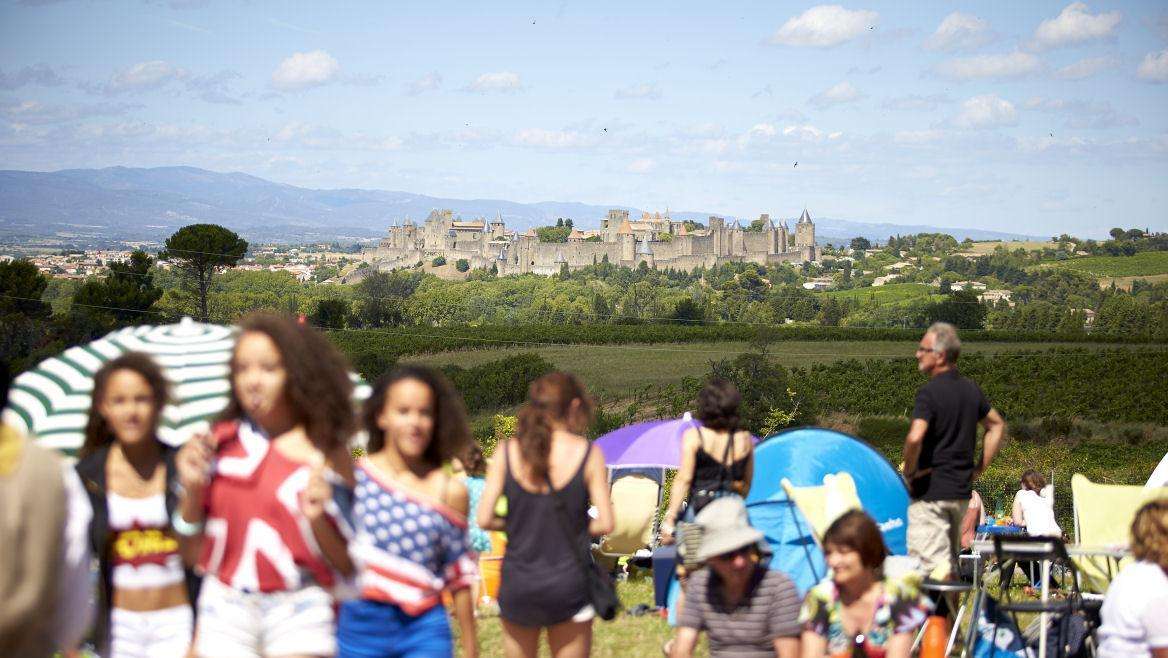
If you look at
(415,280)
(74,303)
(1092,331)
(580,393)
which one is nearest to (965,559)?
(580,393)

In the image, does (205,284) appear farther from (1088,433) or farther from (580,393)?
(580,393)

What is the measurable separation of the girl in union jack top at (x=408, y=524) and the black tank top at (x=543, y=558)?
357 mm

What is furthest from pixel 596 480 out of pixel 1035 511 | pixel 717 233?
pixel 717 233

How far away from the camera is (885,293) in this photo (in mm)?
92938

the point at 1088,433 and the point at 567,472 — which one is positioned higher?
the point at 567,472

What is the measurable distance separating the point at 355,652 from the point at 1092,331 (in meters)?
57.5

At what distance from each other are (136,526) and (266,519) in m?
0.62

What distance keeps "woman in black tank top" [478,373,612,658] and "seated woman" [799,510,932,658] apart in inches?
26.9

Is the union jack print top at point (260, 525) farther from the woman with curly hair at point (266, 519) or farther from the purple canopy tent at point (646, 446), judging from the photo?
the purple canopy tent at point (646, 446)

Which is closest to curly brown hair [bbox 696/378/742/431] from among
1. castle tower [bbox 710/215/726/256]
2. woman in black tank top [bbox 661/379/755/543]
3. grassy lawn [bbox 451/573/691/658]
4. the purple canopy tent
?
woman in black tank top [bbox 661/379/755/543]

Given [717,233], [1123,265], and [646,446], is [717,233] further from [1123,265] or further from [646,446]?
[646,446]

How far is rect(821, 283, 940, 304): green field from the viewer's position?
8781 cm

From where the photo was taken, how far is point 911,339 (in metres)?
56.7

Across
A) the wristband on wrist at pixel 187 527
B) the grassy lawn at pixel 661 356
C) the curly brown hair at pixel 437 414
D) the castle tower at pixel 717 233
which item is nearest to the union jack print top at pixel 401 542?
the curly brown hair at pixel 437 414
